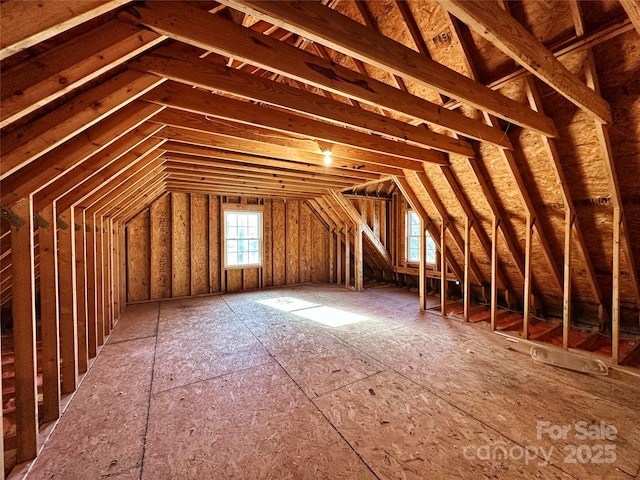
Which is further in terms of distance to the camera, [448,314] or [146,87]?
[448,314]

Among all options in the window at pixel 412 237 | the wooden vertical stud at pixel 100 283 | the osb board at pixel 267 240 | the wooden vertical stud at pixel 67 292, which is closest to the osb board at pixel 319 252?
the osb board at pixel 267 240

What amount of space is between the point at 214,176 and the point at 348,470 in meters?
4.10

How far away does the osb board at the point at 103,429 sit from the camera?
150 centimetres

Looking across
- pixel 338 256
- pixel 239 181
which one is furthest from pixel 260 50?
pixel 338 256

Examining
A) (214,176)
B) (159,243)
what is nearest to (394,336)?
(214,176)

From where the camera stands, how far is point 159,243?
5.69 metres

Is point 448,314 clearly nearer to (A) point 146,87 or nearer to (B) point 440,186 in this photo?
(B) point 440,186

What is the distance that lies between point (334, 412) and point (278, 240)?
5379 millimetres

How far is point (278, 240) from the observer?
703cm

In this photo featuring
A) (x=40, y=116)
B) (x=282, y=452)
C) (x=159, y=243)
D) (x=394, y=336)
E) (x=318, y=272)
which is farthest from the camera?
(x=318, y=272)

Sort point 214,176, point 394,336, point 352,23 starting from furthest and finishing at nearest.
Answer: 1. point 214,176
2. point 394,336
3. point 352,23

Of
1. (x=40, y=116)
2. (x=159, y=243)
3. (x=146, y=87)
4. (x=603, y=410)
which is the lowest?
(x=603, y=410)

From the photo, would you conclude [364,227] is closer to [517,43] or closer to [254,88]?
[254,88]

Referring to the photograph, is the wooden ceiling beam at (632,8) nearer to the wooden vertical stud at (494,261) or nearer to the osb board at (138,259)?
the wooden vertical stud at (494,261)
